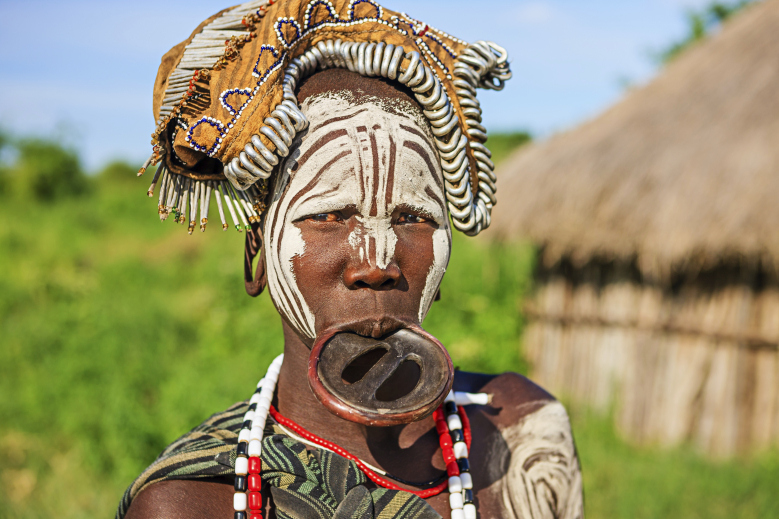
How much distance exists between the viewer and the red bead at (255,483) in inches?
59.6

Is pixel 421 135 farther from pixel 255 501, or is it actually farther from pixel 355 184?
pixel 255 501

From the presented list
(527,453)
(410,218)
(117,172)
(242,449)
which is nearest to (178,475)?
(242,449)

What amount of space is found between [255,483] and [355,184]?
2.29 feet

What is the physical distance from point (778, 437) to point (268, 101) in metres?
6.17

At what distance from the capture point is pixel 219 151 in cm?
151

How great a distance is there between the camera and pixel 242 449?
1.56 m

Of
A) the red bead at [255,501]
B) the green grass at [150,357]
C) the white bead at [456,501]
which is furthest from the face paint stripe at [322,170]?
the green grass at [150,357]

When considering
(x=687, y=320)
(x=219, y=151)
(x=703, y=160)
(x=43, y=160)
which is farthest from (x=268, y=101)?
(x=43, y=160)

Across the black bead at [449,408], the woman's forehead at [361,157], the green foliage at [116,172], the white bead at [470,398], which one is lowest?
the black bead at [449,408]

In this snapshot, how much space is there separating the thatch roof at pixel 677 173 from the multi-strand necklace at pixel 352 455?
4462 mm

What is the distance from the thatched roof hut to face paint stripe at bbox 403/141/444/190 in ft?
15.1

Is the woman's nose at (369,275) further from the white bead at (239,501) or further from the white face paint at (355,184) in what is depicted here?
the white bead at (239,501)

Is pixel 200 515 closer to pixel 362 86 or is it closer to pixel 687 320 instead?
pixel 362 86

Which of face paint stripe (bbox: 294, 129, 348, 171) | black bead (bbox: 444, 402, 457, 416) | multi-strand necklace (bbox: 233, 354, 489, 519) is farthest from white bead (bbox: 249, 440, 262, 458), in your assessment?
face paint stripe (bbox: 294, 129, 348, 171)
